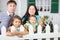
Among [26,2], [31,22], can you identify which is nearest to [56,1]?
[26,2]

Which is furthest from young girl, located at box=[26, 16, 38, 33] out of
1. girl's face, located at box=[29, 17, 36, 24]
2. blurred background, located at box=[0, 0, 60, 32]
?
blurred background, located at box=[0, 0, 60, 32]

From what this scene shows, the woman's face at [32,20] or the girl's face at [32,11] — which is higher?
the girl's face at [32,11]

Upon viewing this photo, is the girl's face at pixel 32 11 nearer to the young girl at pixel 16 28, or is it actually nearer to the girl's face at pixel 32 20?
the girl's face at pixel 32 20

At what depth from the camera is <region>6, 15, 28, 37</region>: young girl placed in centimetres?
348

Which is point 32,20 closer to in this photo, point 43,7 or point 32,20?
point 32,20

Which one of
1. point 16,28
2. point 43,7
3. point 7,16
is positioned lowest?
point 43,7

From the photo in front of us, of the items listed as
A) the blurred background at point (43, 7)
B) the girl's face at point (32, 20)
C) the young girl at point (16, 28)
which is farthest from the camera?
the blurred background at point (43, 7)

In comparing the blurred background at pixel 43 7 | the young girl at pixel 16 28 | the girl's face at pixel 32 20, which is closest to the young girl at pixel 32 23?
the girl's face at pixel 32 20

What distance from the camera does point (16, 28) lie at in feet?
11.8

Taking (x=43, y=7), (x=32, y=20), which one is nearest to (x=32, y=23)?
(x=32, y=20)

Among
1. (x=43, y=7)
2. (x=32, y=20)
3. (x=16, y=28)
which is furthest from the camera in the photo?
(x=43, y=7)

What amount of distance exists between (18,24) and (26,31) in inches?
6.4

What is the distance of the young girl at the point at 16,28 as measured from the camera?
3.48m

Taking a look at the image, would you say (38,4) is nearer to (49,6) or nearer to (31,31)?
(49,6)
